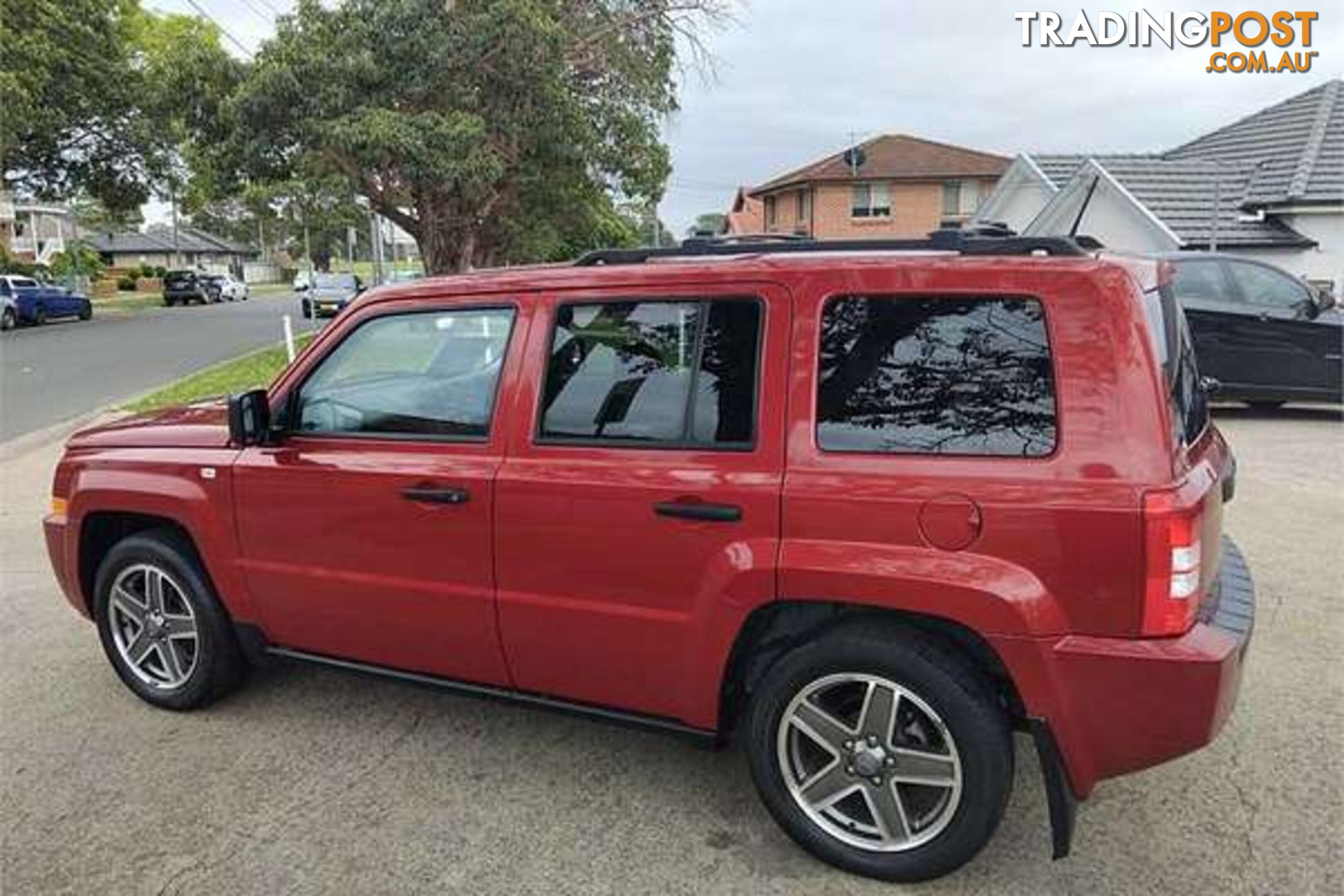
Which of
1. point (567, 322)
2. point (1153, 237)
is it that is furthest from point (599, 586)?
point (1153, 237)

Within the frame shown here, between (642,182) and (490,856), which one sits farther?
(642,182)

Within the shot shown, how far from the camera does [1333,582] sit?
5.33m

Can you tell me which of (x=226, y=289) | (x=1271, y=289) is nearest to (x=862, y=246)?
(x=1271, y=289)

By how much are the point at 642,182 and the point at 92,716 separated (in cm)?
2065

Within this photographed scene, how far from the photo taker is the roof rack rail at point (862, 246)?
281cm

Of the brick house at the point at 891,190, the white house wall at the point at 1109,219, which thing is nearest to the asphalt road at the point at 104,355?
the white house wall at the point at 1109,219

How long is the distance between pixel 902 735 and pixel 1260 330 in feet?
31.0

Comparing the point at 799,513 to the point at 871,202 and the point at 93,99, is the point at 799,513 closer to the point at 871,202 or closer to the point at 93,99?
the point at 93,99

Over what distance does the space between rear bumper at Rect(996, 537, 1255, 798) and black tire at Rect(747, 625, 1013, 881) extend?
15cm

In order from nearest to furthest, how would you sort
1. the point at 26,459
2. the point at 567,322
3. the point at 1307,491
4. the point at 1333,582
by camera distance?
the point at 567,322 < the point at 1333,582 < the point at 1307,491 < the point at 26,459

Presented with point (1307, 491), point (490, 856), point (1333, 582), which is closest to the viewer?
point (490, 856)

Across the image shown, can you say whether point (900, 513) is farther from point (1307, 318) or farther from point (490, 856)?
point (1307, 318)

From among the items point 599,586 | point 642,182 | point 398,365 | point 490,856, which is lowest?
point 490,856

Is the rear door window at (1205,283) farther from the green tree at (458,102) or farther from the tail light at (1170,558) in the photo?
the green tree at (458,102)
